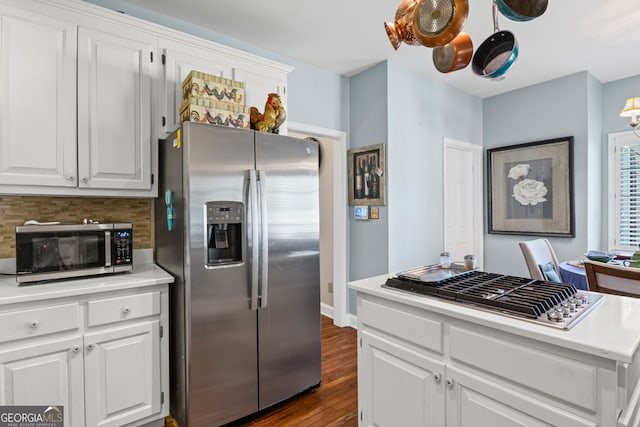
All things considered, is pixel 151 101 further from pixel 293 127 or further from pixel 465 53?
pixel 465 53

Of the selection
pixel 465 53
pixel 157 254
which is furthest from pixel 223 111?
pixel 465 53

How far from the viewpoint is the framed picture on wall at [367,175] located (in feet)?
11.1

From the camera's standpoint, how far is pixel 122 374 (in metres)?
→ 1.82

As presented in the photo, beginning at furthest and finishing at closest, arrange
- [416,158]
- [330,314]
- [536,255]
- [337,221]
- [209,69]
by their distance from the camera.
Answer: [330,314] < [337,221] < [416,158] < [536,255] < [209,69]

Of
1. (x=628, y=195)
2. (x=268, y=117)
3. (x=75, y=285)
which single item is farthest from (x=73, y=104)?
(x=628, y=195)

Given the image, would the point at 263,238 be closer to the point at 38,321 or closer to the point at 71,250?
the point at 71,250

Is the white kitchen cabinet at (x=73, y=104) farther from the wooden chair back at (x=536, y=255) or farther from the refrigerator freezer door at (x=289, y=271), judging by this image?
the wooden chair back at (x=536, y=255)

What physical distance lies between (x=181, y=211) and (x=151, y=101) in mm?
840

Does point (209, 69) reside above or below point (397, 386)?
above

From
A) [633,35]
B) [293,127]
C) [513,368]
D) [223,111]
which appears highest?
[633,35]

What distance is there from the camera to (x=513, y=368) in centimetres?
110

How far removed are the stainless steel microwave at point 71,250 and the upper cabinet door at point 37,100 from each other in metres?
0.28

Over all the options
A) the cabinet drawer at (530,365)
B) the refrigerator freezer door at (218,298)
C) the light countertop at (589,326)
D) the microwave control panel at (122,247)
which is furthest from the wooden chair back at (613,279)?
the microwave control panel at (122,247)

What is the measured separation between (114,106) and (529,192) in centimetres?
434
